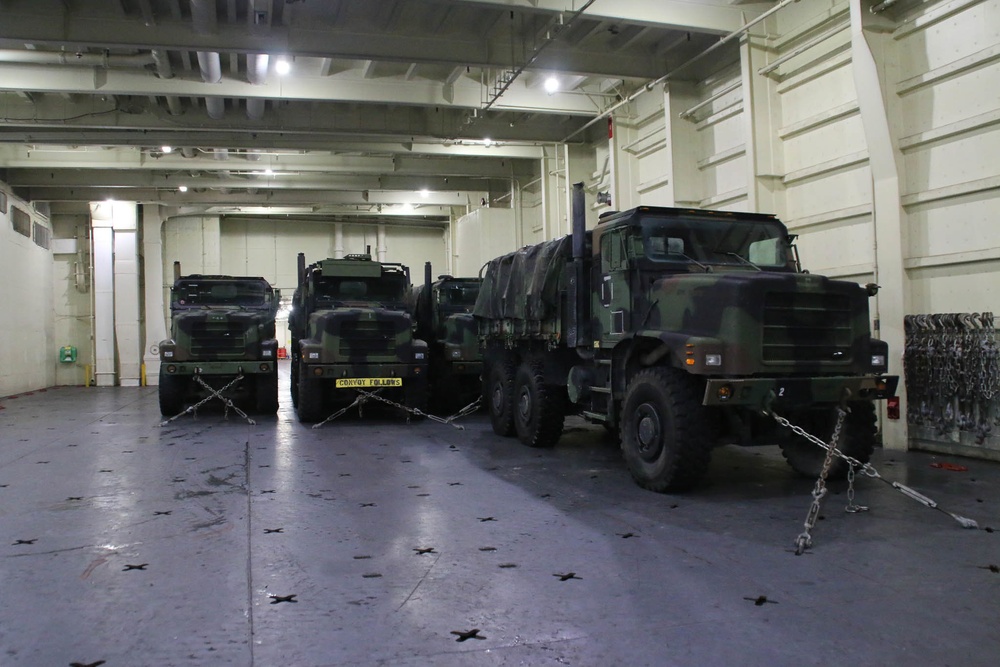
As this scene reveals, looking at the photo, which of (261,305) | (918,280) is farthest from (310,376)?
(918,280)

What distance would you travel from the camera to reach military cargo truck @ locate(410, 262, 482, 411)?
12.3 metres

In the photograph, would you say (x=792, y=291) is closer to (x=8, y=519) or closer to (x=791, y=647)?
(x=791, y=647)

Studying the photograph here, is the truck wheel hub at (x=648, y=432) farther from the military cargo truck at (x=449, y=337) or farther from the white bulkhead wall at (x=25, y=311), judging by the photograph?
the white bulkhead wall at (x=25, y=311)

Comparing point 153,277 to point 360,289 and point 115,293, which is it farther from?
point 360,289

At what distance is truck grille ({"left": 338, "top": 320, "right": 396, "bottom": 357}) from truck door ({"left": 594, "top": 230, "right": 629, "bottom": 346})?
4.55 meters

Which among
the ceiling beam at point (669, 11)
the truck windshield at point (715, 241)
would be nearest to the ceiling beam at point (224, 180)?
the ceiling beam at point (669, 11)

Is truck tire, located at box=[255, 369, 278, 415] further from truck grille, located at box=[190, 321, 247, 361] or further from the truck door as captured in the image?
the truck door

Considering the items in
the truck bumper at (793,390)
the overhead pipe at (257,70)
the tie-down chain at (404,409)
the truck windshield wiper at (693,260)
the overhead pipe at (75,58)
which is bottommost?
the tie-down chain at (404,409)

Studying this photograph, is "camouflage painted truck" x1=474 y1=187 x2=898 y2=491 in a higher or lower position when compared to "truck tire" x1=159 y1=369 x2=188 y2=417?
higher

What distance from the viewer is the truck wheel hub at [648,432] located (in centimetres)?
616

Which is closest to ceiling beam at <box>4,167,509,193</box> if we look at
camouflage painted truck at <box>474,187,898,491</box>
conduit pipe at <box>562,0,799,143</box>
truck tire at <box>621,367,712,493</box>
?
conduit pipe at <box>562,0,799,143</box>

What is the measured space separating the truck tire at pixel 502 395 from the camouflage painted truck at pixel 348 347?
68.2 inches

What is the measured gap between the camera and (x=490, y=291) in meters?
9.81

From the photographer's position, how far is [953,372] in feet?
24.9
